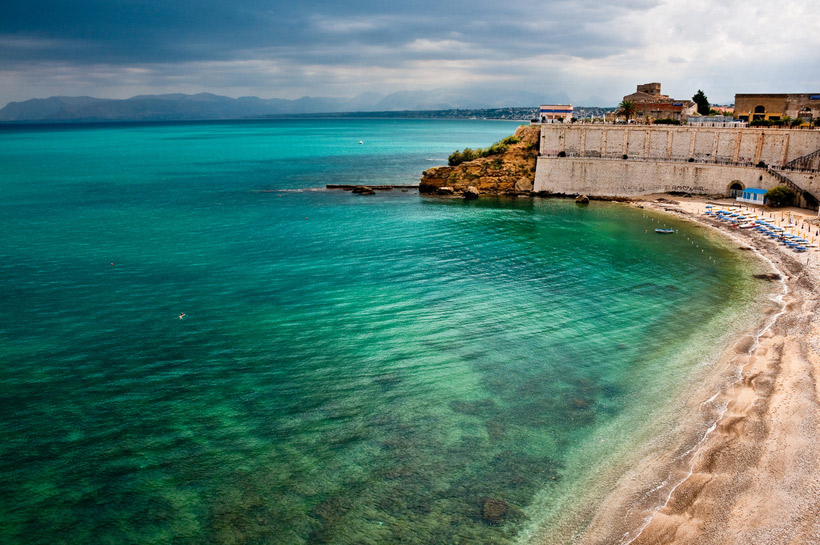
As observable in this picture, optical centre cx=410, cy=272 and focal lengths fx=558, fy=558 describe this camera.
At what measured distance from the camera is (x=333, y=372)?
102 ft

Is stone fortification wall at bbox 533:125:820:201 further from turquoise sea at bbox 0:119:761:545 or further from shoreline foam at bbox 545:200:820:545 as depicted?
shoreline foam at bbox 545:200:820:545

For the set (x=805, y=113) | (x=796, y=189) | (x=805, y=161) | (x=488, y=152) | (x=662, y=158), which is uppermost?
(x=805, y=113)

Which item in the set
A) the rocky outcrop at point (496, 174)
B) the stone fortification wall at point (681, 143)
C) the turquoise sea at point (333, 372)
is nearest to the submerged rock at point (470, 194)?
the rocky outcrop at point (496, 174)

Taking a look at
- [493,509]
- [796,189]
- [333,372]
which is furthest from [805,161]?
[493,509]

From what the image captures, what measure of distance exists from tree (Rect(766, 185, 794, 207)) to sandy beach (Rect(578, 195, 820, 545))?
47.3m

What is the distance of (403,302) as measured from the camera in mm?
42094

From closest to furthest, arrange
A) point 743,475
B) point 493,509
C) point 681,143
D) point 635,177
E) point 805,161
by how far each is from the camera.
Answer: point 493,509, point 743,475, point 805,161, point 681,143, point 635,177

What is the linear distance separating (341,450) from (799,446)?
65.1 ft

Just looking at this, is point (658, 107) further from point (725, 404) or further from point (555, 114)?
point (725, 404)

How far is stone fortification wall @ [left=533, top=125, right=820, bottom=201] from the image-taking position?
260 ft

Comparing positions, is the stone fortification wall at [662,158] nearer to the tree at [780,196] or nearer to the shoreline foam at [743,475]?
the tree at [780,196]

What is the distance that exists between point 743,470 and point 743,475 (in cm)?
39

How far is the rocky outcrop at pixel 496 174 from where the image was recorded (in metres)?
97.7

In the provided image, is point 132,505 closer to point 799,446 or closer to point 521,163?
point 799,446
